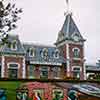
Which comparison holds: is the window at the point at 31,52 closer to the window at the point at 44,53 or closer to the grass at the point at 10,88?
the window at the point at 44,53

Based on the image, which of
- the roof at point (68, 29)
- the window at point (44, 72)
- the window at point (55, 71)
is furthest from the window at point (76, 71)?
the roof at point (68, 29)

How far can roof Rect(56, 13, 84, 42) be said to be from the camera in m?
42.7

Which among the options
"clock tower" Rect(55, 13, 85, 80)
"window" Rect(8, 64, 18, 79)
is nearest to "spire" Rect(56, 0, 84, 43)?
"clock tower" Rect(55, 13, 85, 80)

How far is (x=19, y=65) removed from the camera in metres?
37.9

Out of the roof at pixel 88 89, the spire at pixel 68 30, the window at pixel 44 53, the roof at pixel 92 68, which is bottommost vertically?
the roof at pixel 88 89

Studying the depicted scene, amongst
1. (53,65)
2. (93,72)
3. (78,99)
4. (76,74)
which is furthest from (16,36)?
(78,99)

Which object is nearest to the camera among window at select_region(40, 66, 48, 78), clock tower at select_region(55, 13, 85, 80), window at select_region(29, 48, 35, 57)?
window at select_region(40, 66, 48, 78)

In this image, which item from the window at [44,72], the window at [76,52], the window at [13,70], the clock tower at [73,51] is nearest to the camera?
the window at [13,70]

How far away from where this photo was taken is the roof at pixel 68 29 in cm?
4272

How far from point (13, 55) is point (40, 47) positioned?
4894 millimetres

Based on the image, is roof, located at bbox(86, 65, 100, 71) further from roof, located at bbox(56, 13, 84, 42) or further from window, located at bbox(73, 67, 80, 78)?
roof, located at bbox(56, 13, 84, 42)

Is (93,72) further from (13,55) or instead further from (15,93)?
(15,93)

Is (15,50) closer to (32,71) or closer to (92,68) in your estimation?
(32,71)

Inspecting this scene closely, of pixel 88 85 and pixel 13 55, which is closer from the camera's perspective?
pixel 88 85
